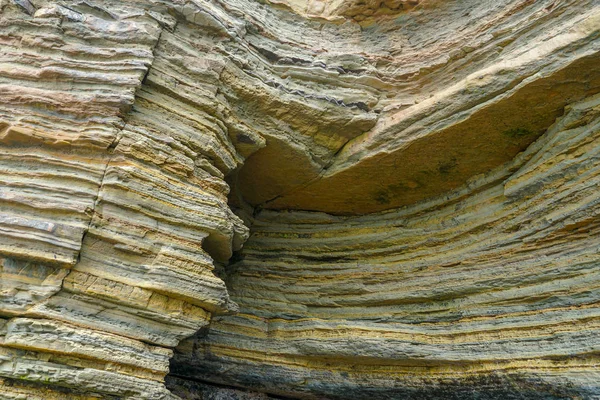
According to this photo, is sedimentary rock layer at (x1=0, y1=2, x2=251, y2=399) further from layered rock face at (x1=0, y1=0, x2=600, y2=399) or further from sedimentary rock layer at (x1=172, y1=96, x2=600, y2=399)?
sedimentary rock layer at (x1=172, y1=96, x2=600, y2=399)

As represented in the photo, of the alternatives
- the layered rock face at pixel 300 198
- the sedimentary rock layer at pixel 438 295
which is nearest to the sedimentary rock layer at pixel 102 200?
the layered rock face at pixel 300 198

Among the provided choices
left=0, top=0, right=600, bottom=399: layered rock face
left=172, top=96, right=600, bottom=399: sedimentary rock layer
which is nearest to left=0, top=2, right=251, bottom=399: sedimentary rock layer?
left=0, top=0, right=600, bottom=399: layered rock face

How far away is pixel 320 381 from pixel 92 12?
6.30 metres

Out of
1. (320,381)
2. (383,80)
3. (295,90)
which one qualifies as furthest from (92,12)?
(320,381)

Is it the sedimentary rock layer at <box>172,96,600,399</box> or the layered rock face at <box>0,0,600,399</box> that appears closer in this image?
the layered rock face at <box>0,0,600,399</box>

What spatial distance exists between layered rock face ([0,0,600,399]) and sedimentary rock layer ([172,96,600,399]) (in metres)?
0.03

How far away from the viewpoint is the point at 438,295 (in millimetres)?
6988

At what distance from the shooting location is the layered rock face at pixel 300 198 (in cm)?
514

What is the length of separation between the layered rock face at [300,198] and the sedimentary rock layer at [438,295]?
34 mm

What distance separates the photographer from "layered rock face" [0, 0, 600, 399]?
5.14 metres

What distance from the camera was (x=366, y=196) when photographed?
7.89m

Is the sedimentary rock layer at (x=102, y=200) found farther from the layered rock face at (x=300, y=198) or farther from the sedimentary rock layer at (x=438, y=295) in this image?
the sedimentary rock layer at (x=438, y=295)

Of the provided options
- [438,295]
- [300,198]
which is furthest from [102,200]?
[438,295]

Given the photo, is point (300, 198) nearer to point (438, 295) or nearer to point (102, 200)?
point (438, 295)
